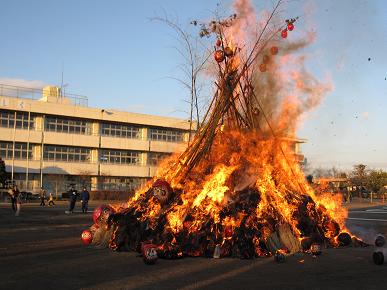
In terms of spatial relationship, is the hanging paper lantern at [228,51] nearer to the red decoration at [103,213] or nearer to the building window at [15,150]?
the red decoration at [103,213]

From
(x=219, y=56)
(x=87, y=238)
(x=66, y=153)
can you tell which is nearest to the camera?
(x=87, y=238)

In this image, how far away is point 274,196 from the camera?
11633 mm

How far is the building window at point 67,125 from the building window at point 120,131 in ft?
7.76

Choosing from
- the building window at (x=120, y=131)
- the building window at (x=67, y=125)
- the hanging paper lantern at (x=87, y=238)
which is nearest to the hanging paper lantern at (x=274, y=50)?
the hanging paper lantern at (x=87, y=238)

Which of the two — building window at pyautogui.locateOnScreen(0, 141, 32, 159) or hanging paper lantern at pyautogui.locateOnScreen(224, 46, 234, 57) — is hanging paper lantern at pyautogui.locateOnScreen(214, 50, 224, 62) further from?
building window at pyautogui.locateOnScreen(0, 141, 32, 159)

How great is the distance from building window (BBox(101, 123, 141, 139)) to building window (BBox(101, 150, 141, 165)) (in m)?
2.22

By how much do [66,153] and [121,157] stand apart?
7686 millimetres

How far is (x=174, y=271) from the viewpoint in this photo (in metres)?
8.63

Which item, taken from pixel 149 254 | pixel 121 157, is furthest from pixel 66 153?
pixel 149 254

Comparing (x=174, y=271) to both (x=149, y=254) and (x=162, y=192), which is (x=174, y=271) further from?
(x=162, y=192)

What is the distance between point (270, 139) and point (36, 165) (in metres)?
46.1

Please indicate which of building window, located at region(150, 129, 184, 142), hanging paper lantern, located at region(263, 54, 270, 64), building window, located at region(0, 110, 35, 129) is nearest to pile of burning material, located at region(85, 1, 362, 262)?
hanging paper lantern, located at region(263, 54, 270, 64)

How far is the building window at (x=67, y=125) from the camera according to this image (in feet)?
182

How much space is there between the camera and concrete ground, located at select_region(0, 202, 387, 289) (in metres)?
7.48
